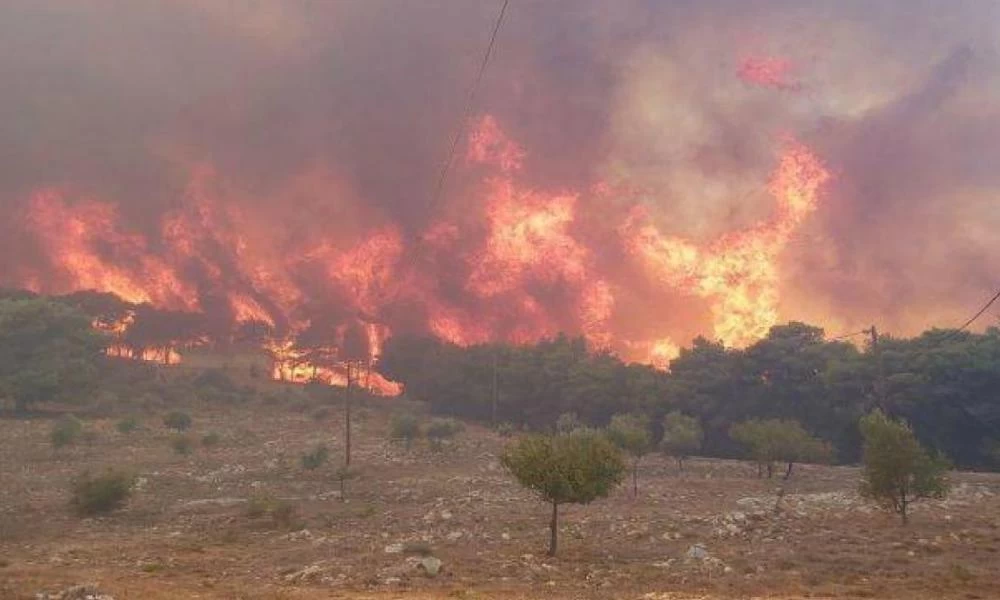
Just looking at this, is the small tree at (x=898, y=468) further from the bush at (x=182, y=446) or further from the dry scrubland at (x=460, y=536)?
the bush at (x=182, y=446)

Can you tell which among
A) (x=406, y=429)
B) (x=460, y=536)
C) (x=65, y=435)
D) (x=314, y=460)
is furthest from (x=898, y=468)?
(x=65, y=435)

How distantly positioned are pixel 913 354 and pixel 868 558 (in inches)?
1845

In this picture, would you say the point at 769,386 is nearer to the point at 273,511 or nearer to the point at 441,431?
the point at 441,431

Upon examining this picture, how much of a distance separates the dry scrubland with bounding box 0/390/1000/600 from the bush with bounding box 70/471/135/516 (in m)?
0.92

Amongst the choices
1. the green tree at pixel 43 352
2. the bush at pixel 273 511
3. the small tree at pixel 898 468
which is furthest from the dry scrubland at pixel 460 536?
the green tree at pixel 43 352

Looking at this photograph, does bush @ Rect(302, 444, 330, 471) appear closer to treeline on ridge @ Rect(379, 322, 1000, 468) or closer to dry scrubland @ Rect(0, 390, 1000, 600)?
dry scrubland @ Rect(0, 390, 1000, 600)

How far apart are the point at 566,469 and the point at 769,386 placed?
52.3m

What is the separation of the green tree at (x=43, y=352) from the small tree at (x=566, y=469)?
76.1 m

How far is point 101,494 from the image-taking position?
38.8 metres

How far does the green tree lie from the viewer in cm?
8356

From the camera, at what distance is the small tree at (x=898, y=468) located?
108 feet

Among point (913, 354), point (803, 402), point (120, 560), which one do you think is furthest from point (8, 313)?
point (913, 354)

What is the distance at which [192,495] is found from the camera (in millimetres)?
45281

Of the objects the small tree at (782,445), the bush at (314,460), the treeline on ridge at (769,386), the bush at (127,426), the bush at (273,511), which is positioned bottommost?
the bush at (273,511)
